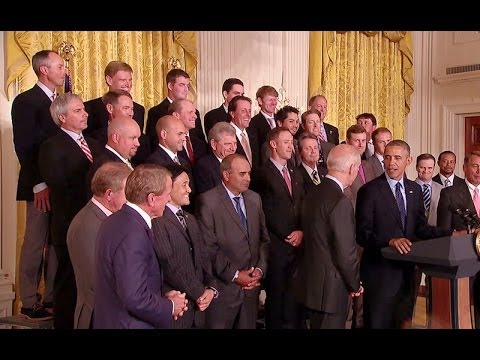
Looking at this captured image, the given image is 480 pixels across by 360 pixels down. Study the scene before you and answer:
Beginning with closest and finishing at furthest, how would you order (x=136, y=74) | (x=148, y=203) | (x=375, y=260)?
(x=148, y=203) → (x=375, y=260) → (x=136, y=74)

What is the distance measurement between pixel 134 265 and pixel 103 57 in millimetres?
3732

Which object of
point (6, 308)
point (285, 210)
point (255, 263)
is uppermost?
point (285, 210)

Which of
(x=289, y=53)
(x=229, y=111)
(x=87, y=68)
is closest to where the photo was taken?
(x=229, y=111)

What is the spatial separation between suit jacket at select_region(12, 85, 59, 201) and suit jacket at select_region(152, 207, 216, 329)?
1.35 metres

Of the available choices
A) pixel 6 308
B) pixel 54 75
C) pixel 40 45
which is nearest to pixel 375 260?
pixel 54 75

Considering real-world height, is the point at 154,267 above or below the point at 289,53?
below

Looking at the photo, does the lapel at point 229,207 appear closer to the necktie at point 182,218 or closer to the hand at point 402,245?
the necktie at point 182,218

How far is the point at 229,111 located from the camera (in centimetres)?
522

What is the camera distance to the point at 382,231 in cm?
416

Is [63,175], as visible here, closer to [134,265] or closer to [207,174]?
[207,174]

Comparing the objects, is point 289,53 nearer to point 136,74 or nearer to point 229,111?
point 136,74

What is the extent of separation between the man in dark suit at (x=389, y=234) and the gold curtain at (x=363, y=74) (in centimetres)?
411

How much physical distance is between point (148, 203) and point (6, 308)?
2939 mm
